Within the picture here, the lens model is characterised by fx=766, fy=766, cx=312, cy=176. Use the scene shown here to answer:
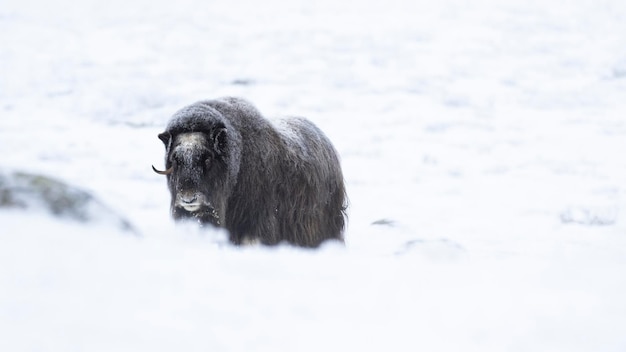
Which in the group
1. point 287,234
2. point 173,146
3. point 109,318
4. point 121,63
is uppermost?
point 109,318

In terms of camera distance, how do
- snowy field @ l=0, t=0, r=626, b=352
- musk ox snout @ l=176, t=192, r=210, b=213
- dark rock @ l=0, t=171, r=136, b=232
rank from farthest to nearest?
musk ox snout @ l=176, t=192, r=210, b=213, dark rock @ l=0, t=171, r=136, b=232, snowy field @ l=0, t=0, r=626, b=352

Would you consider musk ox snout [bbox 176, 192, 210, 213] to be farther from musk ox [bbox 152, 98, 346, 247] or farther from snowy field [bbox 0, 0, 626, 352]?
snowy field [bbox 0, 0, 626, 352]

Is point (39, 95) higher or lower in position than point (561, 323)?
lower

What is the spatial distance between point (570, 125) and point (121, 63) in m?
9.77

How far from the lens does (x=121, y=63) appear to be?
17.2 m

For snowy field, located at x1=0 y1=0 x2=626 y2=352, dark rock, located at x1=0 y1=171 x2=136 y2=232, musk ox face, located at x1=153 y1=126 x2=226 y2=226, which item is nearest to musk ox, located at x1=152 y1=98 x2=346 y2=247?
musk ox face, located at x1=153 y1=126 x2=226 y2=226

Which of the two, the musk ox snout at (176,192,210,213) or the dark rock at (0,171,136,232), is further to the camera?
the musk ox snout at (176,192,210,213)

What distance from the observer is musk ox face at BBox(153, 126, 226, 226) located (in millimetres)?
4207

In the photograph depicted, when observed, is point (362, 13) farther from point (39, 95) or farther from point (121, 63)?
point (39, 95)

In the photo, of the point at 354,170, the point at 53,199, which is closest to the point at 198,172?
the point at 53,199

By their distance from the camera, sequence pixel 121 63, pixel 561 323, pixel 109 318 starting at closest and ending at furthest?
pixel 109 318 < pixel 561 323 < pixel 121 63

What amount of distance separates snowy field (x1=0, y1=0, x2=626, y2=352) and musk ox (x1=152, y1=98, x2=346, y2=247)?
0.22 meters

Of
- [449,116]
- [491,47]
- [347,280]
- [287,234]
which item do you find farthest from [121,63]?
[347,280]

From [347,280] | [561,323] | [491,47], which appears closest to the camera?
[561,323]
